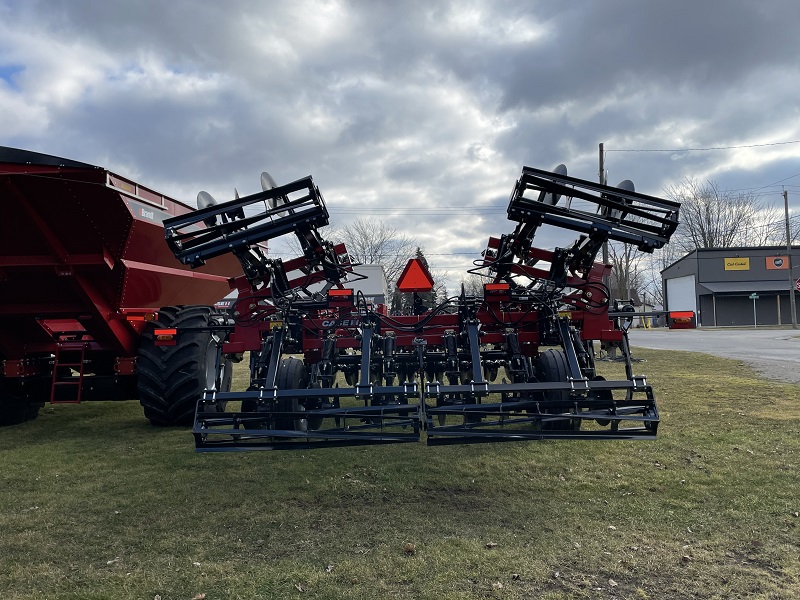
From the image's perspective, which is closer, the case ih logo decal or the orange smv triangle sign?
the case ih logo decal

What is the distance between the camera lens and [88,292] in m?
6.35

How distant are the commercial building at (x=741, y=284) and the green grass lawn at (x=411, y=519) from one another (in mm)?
43288

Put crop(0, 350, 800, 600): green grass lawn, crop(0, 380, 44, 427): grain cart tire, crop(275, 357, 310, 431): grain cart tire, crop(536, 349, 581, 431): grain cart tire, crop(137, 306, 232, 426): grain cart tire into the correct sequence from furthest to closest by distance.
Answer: crop(0, 380, 44, 427): grain cart tire → crop(137, 306, 232, 426): grain cart tire → crop(536, 349, 581, 431): grain cart tire → crop(275, 357, 310, 431): grain cart tire → crop(0, 350, 800, 600): green grass lawn

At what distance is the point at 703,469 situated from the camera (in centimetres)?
529

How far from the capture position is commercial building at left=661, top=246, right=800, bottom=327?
45406 millimetres

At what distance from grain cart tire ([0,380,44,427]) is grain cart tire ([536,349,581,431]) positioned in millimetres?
6483

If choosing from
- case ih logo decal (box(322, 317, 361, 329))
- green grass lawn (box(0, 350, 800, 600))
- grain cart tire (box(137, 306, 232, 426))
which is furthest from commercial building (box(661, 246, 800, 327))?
grain cart tire (box(137, 306, 232, 426))

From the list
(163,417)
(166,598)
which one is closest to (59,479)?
(163,417)

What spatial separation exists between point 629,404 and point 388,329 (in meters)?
2.50

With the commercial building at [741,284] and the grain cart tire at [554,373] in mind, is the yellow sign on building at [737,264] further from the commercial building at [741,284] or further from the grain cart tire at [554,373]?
the grain cart tire at [554,373]

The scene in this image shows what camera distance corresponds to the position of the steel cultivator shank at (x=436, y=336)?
4359 millimetres

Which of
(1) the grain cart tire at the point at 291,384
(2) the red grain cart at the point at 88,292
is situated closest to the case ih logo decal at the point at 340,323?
(1) the grain cart tire at the point at 291,384

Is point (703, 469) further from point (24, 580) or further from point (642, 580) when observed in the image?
point (24, 580)

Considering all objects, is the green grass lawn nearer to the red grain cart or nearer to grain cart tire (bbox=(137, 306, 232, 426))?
grain cart tire (bbox=(137, 306, 232, 426))
